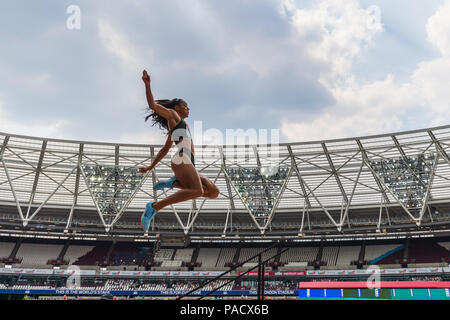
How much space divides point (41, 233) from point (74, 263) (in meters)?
Result: 5.12

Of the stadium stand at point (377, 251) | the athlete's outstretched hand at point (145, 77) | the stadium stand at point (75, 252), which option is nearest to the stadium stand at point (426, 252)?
the stadium stand at point (377, 251)

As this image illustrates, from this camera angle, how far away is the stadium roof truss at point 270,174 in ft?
96.4

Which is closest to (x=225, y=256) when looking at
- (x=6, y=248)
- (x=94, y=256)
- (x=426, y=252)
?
(x=94, y=256)

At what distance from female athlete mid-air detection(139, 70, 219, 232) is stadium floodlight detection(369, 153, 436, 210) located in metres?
28.4

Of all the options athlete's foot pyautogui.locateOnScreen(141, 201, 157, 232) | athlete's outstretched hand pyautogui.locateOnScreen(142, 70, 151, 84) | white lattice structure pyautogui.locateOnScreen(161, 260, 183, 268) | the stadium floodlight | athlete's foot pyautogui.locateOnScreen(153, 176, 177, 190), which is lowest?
Answer: athlete's foot pyautogui.locateOnScreen(141, 201, 157, 232)

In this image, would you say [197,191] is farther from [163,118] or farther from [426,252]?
[426,252]

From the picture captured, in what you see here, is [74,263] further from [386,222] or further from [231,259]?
[386,222]

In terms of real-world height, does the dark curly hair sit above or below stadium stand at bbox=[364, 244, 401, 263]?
below

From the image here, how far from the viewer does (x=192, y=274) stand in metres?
39.2

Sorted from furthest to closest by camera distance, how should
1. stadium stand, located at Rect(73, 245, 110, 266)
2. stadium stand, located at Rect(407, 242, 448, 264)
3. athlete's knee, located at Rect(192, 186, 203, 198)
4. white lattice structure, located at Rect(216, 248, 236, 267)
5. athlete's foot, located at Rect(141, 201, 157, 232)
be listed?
white lattice structure, located at Rect(216, 248, 236, 267), stadium stand, located at Rect(73, 245, 110, 266), stadium stand, located at Rect(407, 242, 448, 264), athlete's foot, located at Rect(141, 201, 157, 232), athlete's knee, located at Rect(192, 186, 203, 198)

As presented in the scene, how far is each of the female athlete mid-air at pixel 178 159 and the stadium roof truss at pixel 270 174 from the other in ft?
83.0

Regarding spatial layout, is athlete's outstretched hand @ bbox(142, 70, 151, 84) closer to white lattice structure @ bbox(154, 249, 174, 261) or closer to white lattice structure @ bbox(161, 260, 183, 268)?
white lattice structure @ bbox(161, 260, 183, 268)

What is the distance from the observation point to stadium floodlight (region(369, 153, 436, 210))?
29.0m

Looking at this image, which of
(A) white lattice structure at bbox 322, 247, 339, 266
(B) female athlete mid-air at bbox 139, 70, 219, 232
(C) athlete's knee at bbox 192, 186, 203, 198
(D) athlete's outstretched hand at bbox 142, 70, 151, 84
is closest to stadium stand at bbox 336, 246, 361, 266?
(A) white lattice structure at bbox 322, 247, 339, 266
